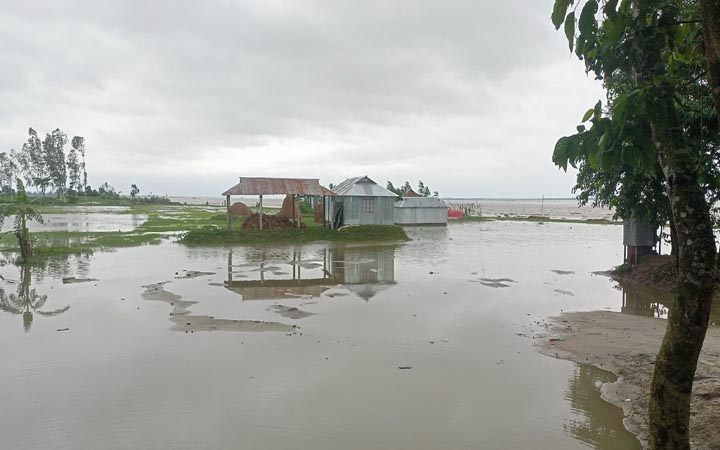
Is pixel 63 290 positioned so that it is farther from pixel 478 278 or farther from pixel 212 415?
pixel 478 278

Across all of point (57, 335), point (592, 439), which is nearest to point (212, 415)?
point (592, 439)

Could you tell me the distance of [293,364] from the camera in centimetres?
884

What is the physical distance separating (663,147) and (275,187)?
30.3 metres

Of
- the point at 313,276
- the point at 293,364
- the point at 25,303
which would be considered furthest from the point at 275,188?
the point at 293,364

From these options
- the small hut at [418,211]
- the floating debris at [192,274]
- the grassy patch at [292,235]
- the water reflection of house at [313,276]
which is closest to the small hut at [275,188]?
the grassy patch at [292,235]

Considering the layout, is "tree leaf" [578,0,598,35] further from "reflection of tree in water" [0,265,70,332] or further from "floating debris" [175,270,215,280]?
"floating debris" [175,270,215,280]

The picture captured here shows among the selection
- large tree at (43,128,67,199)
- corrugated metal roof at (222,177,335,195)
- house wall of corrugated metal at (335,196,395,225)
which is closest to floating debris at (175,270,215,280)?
corrugated metal roof at (222,177,335,195)

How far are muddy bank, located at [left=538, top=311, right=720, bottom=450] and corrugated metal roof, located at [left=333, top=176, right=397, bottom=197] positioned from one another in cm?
2435

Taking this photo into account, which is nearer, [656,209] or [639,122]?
[639,122]

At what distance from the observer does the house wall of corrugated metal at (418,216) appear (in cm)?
4736

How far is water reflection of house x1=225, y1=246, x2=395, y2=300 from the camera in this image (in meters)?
15.6

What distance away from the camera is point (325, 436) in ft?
20.8

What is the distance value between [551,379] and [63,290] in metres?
14.4

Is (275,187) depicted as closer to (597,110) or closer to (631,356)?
(631,356)
